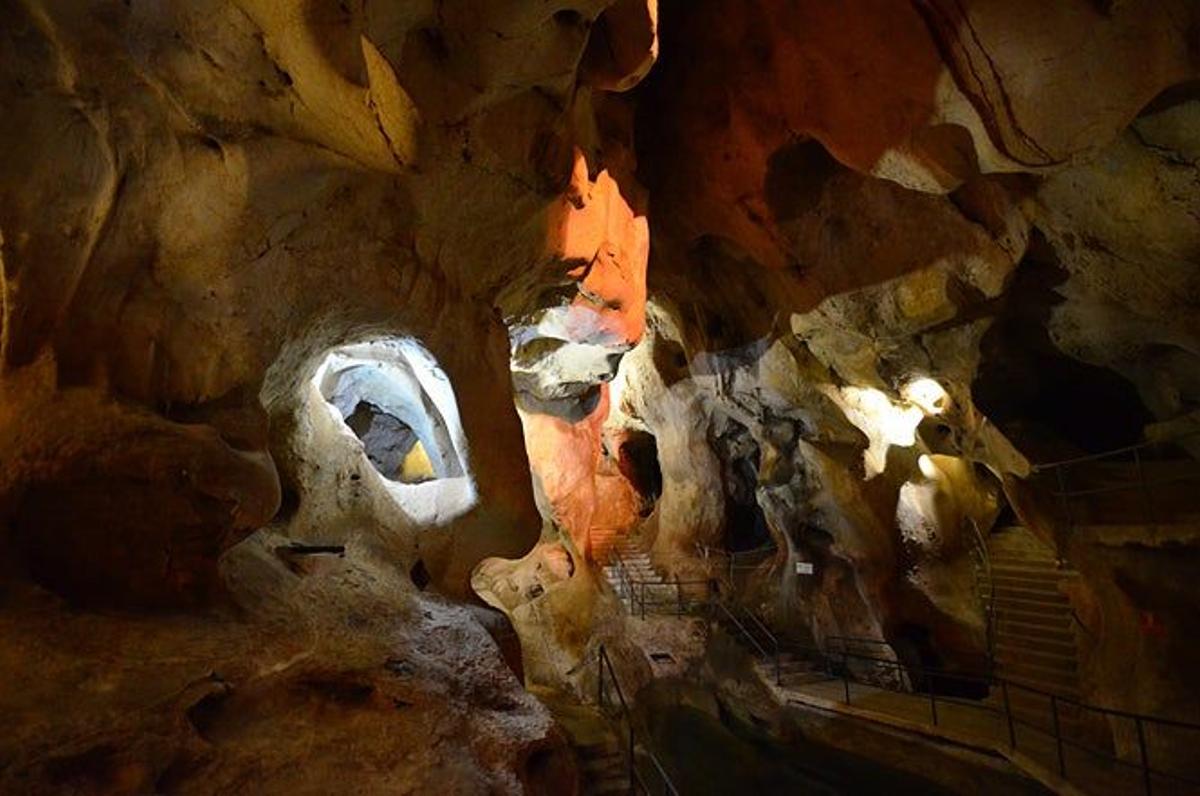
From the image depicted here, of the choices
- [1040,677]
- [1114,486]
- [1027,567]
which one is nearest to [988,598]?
[1027,567]

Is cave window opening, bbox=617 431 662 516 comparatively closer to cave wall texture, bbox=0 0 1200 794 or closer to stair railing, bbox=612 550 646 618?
stair railing, bbox=612 550 646 618

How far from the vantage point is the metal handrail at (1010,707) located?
263 inches

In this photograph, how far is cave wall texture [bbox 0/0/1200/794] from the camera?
363 centimetres

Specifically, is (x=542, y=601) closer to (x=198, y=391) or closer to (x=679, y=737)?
(x=679, y=737)

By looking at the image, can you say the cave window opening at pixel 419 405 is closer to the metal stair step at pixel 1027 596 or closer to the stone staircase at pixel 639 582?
the stone staircase at pixel 639 582

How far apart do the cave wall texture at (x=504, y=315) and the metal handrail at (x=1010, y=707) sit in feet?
1.77

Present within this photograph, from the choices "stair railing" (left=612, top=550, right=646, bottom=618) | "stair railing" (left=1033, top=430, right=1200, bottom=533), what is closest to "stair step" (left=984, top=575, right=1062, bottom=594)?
"stair railing" (left=1033, top=430, right=1200, bottom=533)

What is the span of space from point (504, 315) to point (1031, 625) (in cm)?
1055

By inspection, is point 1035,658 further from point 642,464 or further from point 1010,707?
point 642,464

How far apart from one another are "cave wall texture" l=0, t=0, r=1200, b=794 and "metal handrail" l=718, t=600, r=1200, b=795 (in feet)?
1.77

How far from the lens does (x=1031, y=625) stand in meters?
11.8

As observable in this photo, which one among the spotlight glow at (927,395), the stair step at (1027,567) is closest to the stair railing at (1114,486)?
the spotlight glow at (927,395)

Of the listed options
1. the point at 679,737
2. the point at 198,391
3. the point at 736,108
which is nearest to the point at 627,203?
the point at 736,108

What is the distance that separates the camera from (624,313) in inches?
400
